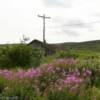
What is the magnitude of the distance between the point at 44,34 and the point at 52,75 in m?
53.7

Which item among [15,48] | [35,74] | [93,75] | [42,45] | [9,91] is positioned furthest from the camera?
[42,45]

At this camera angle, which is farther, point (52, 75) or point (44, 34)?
point (44, 34)

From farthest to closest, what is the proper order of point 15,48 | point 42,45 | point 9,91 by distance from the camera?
point 42,45 → point 15,48 → point 9,91

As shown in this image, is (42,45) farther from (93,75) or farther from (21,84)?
(21,84)

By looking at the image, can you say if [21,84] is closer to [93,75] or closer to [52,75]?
[52,75]

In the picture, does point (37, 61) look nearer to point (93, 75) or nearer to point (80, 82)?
point (93, 75)

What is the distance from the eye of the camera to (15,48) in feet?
93.1

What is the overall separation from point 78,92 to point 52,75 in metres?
2.75

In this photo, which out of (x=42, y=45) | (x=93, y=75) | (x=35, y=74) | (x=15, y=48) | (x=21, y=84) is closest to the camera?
(x=21, y=84)

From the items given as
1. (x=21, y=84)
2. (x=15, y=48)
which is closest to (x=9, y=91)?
(x=21, y=84)

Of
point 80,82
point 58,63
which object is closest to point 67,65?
point 58,63

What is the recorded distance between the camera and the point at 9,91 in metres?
9.66

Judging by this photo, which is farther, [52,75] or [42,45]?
[42,45]

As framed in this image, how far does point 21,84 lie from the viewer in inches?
415
